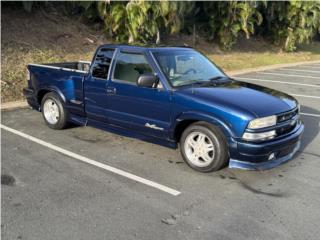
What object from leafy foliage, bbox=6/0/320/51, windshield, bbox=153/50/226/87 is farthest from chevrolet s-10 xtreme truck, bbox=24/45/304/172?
leafy foliage, bbox=6/0/320/51

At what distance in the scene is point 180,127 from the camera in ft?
17.8

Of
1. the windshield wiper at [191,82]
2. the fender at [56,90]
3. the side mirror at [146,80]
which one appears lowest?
the fender at [56,90]

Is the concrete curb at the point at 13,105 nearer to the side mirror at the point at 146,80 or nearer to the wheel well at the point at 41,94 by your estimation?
the wheel well at the point at 41,94

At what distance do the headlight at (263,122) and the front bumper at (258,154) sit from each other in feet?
0.70

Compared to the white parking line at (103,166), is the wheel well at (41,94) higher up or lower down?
higher up

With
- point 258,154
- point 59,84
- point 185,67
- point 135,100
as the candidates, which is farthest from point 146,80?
point 59,84

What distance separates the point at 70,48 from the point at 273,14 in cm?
1330

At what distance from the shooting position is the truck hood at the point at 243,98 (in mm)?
4945

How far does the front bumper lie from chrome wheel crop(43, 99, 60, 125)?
348cm

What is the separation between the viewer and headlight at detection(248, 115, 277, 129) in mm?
4773

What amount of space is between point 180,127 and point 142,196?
1.26m

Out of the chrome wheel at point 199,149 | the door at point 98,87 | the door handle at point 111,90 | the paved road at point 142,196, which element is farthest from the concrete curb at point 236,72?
the chrome wheel at point 199,149

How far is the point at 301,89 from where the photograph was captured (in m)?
12.1

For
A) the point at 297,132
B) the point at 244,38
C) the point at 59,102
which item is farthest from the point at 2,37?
the point at 244,38
